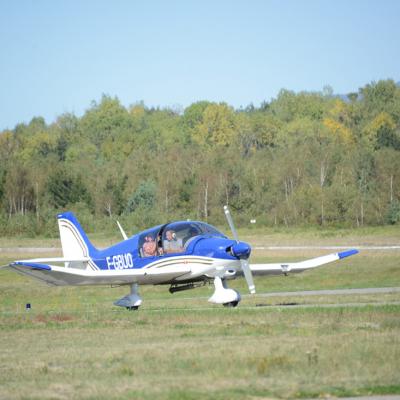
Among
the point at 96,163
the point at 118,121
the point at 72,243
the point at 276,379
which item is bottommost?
the point at 276,379

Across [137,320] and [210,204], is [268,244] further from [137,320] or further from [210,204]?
[137,320]

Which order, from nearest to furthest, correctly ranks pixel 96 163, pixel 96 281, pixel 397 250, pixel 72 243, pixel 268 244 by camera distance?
pixel 96 281 → pixel 72 243 → pixel 397 250 → pixel 268 244 → pixel 96 163

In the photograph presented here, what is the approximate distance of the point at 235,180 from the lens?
275 ft

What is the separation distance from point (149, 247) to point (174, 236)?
784 millimetres

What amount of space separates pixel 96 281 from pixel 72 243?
3644 millimetres

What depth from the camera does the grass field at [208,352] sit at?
11445 mm

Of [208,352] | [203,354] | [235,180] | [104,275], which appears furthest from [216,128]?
[203,354]

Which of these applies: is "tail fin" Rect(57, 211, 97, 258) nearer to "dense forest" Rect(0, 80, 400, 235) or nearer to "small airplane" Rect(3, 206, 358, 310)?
"small airplane" Rect(3, 206, 358, 310)

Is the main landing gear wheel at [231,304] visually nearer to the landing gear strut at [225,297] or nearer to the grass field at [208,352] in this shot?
the landing gear strut at [225,297]

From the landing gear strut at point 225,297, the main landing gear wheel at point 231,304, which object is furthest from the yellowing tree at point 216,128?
the landing gear strut at point 225,297

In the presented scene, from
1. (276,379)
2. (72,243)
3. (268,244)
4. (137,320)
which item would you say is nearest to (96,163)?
(268,244)

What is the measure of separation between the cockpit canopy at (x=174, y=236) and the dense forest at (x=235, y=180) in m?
49.3

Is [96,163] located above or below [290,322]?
above

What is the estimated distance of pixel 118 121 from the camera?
5674 inches
